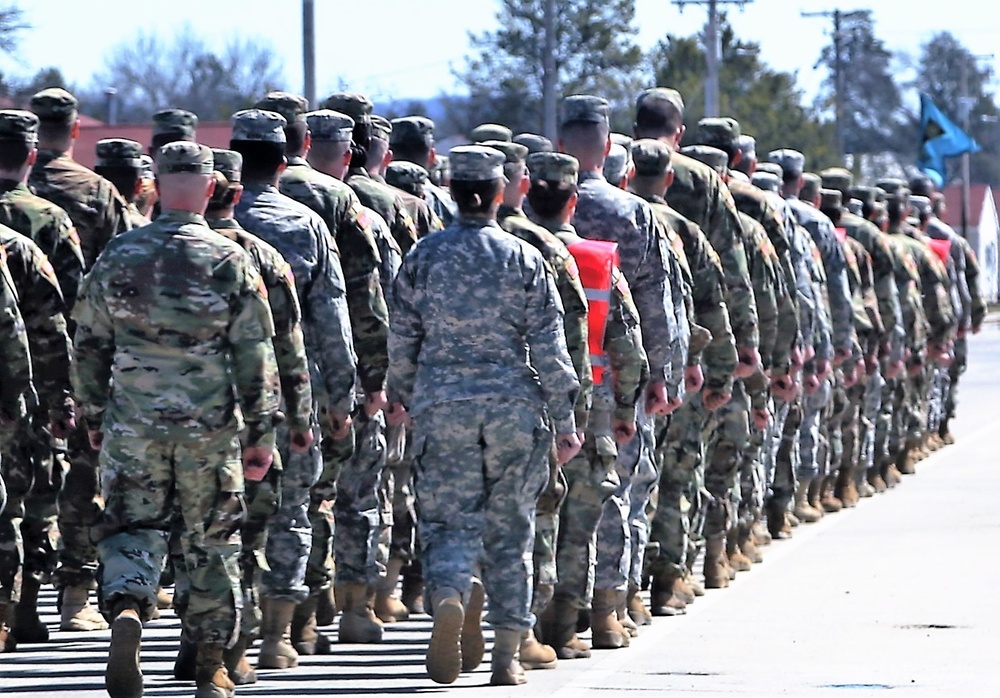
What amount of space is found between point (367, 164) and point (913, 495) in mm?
8281

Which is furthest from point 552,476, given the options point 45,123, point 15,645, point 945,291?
point 945,291

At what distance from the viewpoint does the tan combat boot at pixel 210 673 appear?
31.7 ft

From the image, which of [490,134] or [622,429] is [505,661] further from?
[490,134]

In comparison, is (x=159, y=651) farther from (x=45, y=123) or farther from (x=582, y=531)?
(x=45, y=123)

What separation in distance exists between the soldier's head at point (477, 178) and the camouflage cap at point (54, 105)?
2764mm

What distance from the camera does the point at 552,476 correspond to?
1065 centimetres

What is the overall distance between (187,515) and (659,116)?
14.7ft

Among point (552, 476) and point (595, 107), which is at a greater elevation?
point (595, 107)

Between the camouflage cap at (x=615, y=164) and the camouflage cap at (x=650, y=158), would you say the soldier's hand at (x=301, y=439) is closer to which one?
the camouflage cap at (x=615, y=164)

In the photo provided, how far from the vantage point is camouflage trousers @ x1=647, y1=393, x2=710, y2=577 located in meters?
12.9

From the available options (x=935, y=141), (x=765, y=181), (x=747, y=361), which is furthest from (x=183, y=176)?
(x=935, y=141)

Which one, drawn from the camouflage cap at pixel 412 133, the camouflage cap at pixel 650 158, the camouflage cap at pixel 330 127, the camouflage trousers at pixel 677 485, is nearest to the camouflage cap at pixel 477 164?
the camouflage cap at pixel 330 127

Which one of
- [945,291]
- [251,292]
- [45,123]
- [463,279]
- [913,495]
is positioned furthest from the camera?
[945,291]

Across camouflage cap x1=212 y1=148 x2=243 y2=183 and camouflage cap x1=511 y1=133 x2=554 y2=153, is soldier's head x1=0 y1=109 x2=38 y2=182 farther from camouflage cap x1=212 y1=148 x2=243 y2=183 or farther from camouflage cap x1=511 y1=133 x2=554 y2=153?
camouflage cap x1=511 y1=133 x2=554 y2=153
